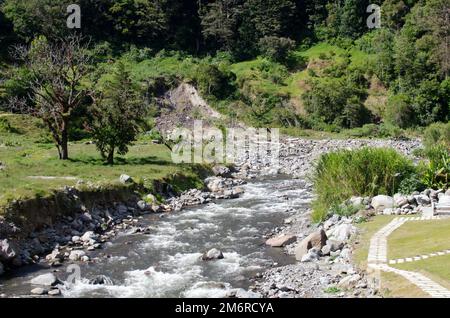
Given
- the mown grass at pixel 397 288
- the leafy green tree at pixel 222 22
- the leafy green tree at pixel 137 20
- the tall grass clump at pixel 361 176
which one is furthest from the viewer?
the leafy green tree at pixel 222 22

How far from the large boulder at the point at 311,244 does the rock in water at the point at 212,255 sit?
3025 mm

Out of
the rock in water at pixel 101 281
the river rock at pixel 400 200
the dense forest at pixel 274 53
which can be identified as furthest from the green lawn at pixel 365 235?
the dense forest at pixel 274 53

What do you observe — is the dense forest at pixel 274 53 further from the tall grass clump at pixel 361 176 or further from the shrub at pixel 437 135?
the tall grass clump at pixel 361 176

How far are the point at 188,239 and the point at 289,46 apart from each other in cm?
6811

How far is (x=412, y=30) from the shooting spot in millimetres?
78562

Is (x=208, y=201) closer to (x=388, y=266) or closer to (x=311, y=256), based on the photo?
(x=311, y=256)

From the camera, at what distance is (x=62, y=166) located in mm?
32500

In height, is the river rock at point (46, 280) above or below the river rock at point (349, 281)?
below

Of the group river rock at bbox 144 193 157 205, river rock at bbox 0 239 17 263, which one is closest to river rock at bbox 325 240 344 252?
river rock at bbox 0 239 17 263

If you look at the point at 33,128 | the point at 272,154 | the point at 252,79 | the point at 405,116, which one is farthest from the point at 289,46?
the point at 33,128

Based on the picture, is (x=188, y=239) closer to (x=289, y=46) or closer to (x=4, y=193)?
(x=4, y=193)

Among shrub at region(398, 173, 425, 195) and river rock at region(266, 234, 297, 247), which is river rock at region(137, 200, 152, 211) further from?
shrub at region(398, 173, 425, 195)

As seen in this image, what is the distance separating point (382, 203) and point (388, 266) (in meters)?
8.33

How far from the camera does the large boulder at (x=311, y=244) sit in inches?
784
